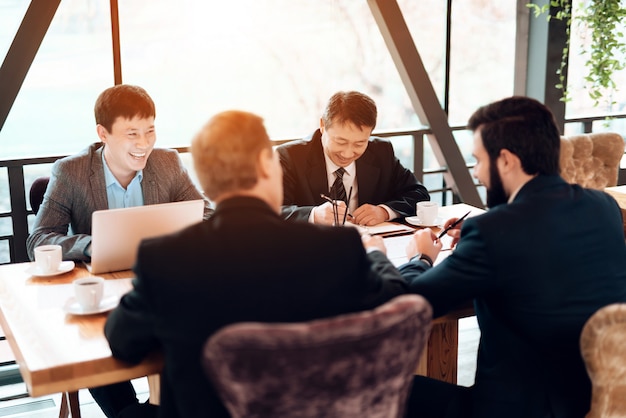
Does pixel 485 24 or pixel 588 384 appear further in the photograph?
pixel 485 24

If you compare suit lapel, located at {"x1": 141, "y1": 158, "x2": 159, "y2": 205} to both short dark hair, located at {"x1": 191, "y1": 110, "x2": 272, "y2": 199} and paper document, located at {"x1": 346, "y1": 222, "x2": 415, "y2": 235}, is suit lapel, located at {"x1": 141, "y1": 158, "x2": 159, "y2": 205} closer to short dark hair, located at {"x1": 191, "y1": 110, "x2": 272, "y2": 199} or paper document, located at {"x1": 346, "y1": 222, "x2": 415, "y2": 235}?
paper document, located at {"x1": 346, "y1": 222, "x2": 415, "y2": 235}

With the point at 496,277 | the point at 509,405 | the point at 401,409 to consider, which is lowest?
the point at 509,405

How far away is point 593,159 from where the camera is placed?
3.85 meters

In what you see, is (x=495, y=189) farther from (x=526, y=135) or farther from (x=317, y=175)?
(x=317, y=175)

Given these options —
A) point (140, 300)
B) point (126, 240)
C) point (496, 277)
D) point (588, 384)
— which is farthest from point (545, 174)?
point (126, 240)

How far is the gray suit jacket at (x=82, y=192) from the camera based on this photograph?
8.20 ft

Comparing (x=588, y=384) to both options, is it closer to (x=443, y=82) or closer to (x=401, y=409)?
(x=401, y=409)

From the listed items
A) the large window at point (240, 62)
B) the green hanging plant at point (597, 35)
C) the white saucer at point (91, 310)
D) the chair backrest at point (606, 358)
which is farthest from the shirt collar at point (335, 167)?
the green hanging plant at point (597, 35)

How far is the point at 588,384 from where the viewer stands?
68.7 inches

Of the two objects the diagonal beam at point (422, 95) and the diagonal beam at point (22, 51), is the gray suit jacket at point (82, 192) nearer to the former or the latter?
the diagonal beam at point (22, 51)

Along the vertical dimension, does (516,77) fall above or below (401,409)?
above

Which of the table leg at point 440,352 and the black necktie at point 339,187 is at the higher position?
the black necktie at point 339,187

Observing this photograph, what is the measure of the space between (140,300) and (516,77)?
4227 mm

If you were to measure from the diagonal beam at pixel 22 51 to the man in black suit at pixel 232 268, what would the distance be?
240cm
